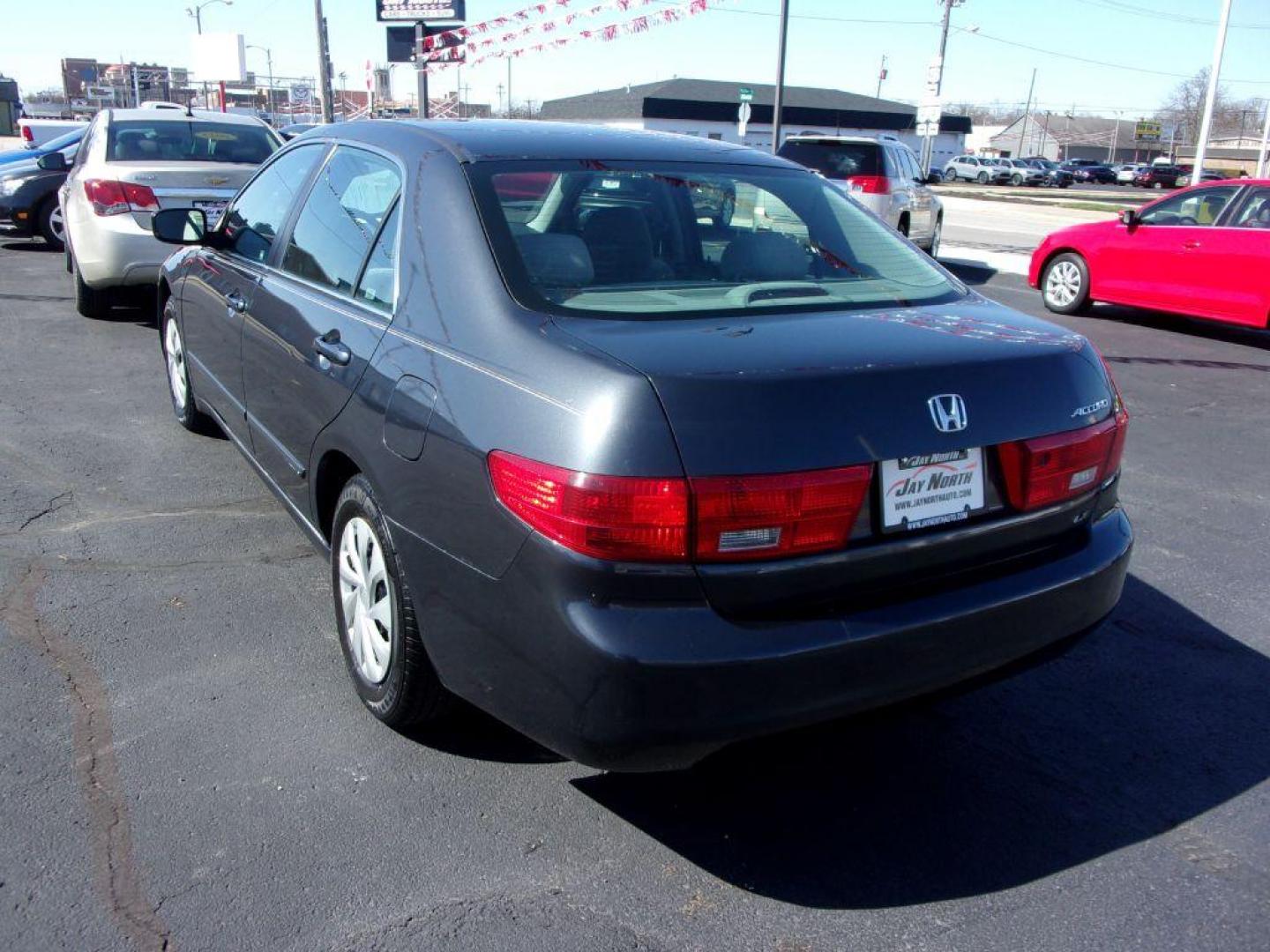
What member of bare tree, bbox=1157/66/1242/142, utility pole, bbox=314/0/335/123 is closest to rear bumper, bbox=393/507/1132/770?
utility pole, bbox=314/0/335/123

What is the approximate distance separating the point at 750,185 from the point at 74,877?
277cm

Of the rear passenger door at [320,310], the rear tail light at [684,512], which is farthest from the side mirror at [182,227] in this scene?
the rear tail light at [684,512]

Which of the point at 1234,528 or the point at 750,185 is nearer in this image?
the point at 750,185

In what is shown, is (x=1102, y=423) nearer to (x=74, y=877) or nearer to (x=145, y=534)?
(x=74, y=877)

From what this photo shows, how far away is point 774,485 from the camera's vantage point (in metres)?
2.33

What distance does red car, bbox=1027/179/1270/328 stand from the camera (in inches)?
388

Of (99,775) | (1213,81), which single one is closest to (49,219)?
(99,775)

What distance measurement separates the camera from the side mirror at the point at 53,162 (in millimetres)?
12617

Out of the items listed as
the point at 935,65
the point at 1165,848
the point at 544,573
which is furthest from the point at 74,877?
the point at 935,65

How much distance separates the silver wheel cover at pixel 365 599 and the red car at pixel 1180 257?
359 inches

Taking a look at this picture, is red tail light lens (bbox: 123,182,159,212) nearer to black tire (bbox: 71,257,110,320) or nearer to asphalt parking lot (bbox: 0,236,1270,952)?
black tire (bbox: 71,257,110,320)

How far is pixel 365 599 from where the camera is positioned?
321cm

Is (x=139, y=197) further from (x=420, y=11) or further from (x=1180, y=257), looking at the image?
(x=420, y=11)

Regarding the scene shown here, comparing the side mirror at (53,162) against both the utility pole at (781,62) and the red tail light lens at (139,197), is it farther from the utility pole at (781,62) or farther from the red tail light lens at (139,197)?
the utility pole at (781,62)
